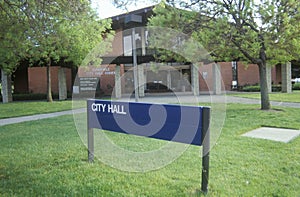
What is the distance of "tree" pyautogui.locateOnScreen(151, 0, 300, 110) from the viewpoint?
9484 millimetres

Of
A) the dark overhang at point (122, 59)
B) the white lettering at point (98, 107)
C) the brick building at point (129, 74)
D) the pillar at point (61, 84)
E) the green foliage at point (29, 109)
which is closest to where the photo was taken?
the white lettering at point (98, 107)

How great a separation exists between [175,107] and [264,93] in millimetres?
9123

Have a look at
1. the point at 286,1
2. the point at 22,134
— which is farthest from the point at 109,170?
the point at 286,1

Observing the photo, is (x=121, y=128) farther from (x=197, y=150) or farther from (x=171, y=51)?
(x=171, y=51)

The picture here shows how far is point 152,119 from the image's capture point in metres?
3.91

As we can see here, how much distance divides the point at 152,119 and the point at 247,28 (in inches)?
314

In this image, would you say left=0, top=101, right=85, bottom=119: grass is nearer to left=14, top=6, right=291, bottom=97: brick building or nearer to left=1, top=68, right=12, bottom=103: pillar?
left=14, top=6, right=291, bottom=97: brick building

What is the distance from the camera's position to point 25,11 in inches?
230

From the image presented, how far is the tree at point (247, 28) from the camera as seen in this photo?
948 cm

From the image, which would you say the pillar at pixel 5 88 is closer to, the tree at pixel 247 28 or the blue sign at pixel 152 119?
the tree at pixel 247 28

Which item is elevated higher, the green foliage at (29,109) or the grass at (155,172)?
the green foliage at (29,109)

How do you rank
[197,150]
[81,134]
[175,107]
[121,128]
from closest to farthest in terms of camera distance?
1. [175,107]
2. [121,128]
3. [197,150]
4. [81,134]

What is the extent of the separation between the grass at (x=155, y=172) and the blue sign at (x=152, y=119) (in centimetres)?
69

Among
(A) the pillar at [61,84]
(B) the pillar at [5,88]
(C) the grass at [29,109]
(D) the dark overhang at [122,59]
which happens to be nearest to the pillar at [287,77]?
(D) the dark overhang at [122,59]
